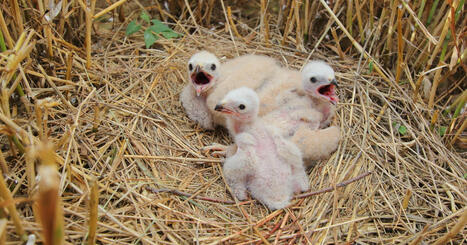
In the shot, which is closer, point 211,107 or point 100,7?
point 211,107

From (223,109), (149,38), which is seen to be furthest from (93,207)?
(149,38)

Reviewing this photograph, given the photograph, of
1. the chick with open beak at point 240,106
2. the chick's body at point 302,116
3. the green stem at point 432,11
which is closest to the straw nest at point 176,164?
the chick's body at point 302,116

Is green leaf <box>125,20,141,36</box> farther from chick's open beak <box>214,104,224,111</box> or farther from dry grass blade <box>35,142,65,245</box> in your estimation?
dry grass blade <box>35,142,65,245</box>

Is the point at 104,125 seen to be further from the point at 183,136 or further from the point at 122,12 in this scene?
the point at 122,12

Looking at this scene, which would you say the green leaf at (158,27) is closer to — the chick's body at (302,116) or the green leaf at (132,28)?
the green leaf at (132,28)

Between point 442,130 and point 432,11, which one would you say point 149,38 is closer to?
point 432,11

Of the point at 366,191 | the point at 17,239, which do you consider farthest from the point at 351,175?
the point at 17,239
